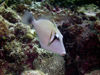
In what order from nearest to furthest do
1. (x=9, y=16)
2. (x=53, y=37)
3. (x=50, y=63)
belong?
1. (x=53, y=37)
2. (x=50, y=63)
3. (x=9, y=16)

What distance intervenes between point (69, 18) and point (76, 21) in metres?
0.23

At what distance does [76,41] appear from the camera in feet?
12.6

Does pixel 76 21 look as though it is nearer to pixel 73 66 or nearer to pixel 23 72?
pixel 73 66

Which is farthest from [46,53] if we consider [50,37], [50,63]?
[50,37]

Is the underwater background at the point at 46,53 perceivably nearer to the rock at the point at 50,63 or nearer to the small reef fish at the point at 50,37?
the rock at the point at 50,63

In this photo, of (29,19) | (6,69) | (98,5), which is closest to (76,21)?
(6,69)

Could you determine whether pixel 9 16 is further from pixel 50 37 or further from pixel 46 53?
pixel 50 37

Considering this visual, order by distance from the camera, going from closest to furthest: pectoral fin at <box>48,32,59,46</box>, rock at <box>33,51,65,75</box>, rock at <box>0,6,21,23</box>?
pectoral fin at <box>48,32,59,46</box>, rock at <box>33,51,65,75</box>, rock at <box>0,6,21,23</box>

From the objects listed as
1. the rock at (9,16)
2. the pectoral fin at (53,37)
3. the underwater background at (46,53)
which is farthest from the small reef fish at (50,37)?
the rock at (9,16)

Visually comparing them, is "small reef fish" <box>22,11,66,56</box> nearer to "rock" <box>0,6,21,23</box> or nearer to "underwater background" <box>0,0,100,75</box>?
"underwater background" <box>0,0,100,75</box>

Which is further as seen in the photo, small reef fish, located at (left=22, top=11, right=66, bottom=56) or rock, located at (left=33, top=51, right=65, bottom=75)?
rock, located at (left=33, top=51, right=65, bottom=75)

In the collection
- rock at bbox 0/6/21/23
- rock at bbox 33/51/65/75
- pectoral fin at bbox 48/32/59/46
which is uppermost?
pectoral fin at bbox 48/32/59/46

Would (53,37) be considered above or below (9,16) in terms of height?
above

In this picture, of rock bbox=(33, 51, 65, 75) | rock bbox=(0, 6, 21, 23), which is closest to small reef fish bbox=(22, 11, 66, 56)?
rock bbox=(33, 51, 65, 75)
